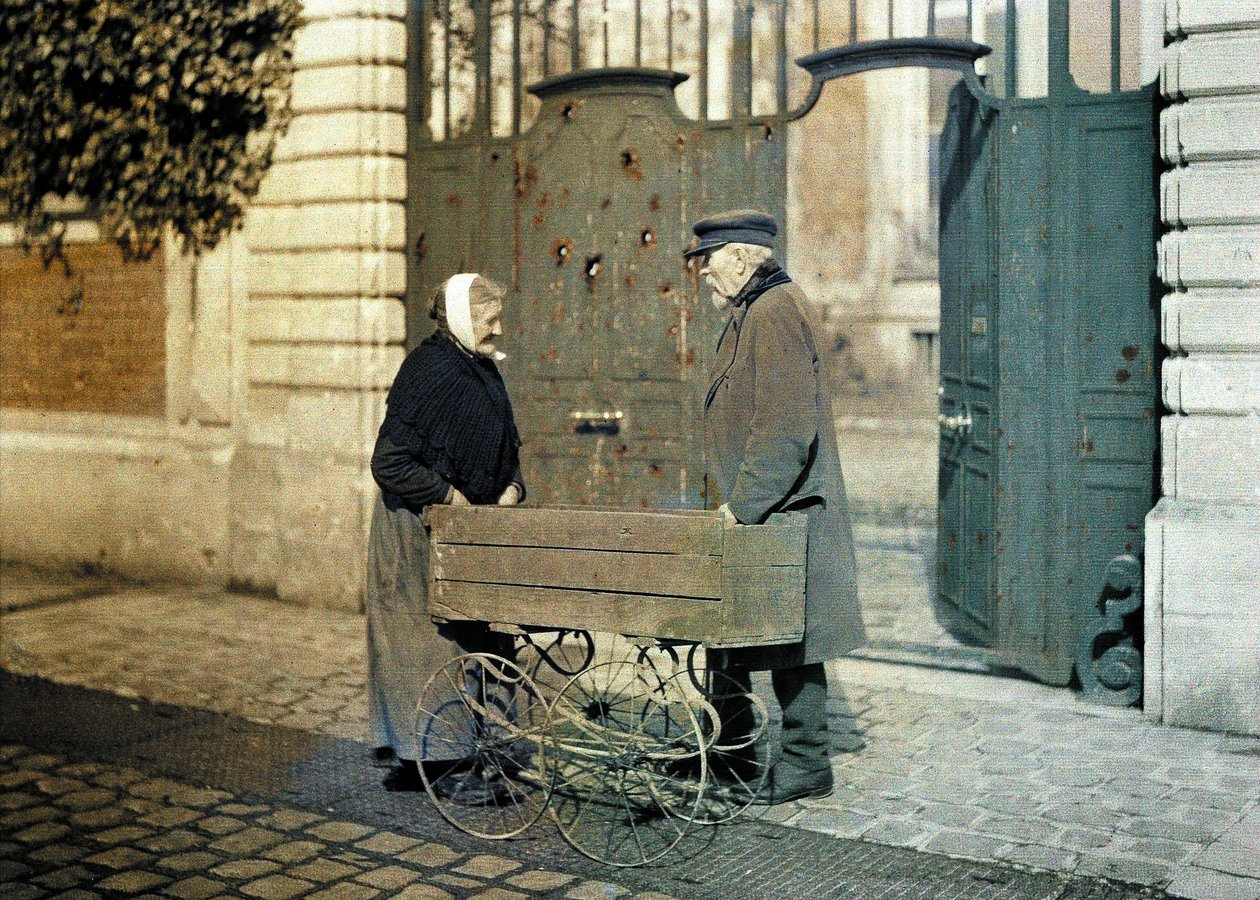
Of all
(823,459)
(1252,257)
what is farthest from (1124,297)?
(823,459)

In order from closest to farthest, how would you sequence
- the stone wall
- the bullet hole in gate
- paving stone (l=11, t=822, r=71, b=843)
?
paving stone (l=11, t=822, r=71, b=843), the stone wall, the bullet hole in gate

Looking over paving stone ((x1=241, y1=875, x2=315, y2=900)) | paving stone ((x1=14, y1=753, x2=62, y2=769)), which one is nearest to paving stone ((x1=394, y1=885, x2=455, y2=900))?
paving stone ((x1=241, y1=875, x2=315, y2=900))

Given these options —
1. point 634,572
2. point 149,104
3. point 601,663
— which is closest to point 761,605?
point 634,572

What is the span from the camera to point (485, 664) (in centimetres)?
537

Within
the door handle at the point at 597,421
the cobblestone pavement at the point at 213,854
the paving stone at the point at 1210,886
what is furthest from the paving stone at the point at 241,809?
the door handle at the point at 597,421

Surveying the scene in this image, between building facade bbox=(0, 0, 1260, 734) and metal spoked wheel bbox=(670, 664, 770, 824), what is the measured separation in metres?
2.02

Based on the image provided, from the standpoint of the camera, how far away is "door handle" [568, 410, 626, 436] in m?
8.56

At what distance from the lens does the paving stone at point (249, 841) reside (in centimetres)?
521

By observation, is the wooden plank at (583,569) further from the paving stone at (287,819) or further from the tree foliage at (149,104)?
the tree foliage at (149,104)

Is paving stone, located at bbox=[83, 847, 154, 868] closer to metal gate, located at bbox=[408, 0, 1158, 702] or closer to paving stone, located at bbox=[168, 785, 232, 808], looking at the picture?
paving stone, located at bbox=[168, 785, 232, 808]

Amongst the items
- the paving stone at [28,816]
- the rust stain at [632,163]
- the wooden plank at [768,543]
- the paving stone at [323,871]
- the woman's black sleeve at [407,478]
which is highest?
the rust stain at [632,163]

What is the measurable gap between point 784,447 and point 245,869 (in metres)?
2.19

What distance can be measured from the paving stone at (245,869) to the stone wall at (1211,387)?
3.79 meters

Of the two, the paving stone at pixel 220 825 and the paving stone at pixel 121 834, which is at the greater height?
the paving stone at pixel 121 834
